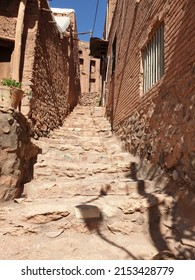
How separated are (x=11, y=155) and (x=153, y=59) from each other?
11.4ft

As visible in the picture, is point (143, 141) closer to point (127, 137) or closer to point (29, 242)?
point (127, 137)

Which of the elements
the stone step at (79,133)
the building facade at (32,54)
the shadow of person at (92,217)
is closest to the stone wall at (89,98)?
the stone step at (79,133)

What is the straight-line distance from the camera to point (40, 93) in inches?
263

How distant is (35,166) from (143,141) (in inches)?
92.9

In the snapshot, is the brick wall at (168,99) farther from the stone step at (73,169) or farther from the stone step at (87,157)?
the stone step at (73,169)

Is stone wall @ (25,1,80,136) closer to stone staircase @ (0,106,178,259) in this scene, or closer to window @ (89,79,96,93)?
stone staircase @ (0,106,178,259)

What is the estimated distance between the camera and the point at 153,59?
489 cm

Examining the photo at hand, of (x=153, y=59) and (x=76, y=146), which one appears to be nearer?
(x=153, y=59)

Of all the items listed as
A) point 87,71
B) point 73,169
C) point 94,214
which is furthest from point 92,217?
point 87,71

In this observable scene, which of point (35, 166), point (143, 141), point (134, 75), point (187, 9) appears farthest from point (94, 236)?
point (134, 75)

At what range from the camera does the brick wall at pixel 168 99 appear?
3.32m

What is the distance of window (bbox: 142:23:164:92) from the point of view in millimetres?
4523

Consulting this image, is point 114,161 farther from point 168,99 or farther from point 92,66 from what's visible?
point 92,66

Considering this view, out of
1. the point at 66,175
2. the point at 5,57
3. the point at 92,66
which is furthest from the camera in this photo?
the point at 92,66
